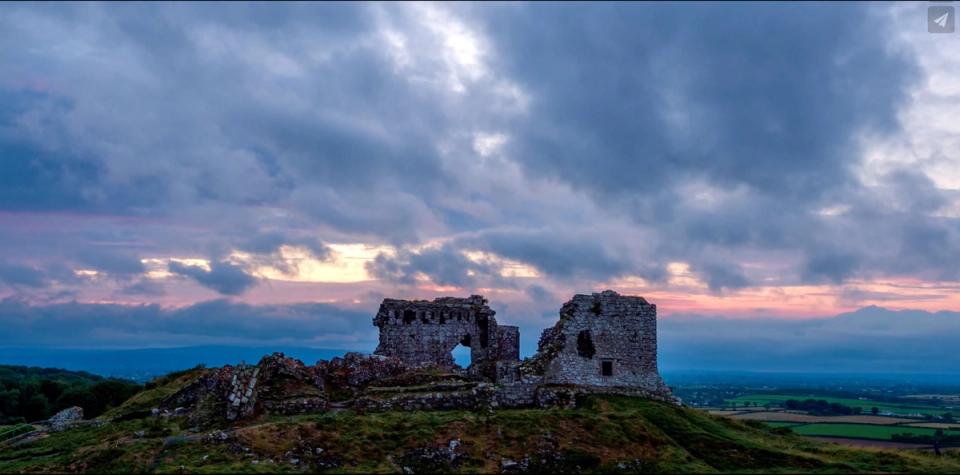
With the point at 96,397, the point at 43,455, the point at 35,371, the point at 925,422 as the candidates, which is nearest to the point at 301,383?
the point at 43,455

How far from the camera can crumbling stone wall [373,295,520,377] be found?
144ft

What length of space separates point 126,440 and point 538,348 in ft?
68.9

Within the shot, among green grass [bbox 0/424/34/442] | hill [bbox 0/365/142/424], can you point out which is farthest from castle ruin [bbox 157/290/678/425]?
hill [bbox 0/365/142/424]

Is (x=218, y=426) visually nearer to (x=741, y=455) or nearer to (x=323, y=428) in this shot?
(x=323, y=428)

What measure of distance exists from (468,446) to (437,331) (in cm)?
1835

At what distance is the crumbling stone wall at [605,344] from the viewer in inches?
1523

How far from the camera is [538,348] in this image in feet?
133

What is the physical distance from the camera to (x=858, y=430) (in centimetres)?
8256

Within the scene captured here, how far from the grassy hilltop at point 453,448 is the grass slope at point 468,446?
0.04 meters

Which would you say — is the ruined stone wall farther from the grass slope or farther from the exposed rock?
the exposed rock

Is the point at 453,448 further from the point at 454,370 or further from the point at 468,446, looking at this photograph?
the point at 454,370

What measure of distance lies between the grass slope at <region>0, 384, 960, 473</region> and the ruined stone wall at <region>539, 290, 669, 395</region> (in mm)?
6326

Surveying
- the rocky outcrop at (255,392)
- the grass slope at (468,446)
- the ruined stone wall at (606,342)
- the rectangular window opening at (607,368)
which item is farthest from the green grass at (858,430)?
the rocky outcrop at (255,392)

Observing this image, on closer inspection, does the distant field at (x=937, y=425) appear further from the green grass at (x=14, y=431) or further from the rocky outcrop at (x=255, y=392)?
the green grass at (x=14, y=431)
